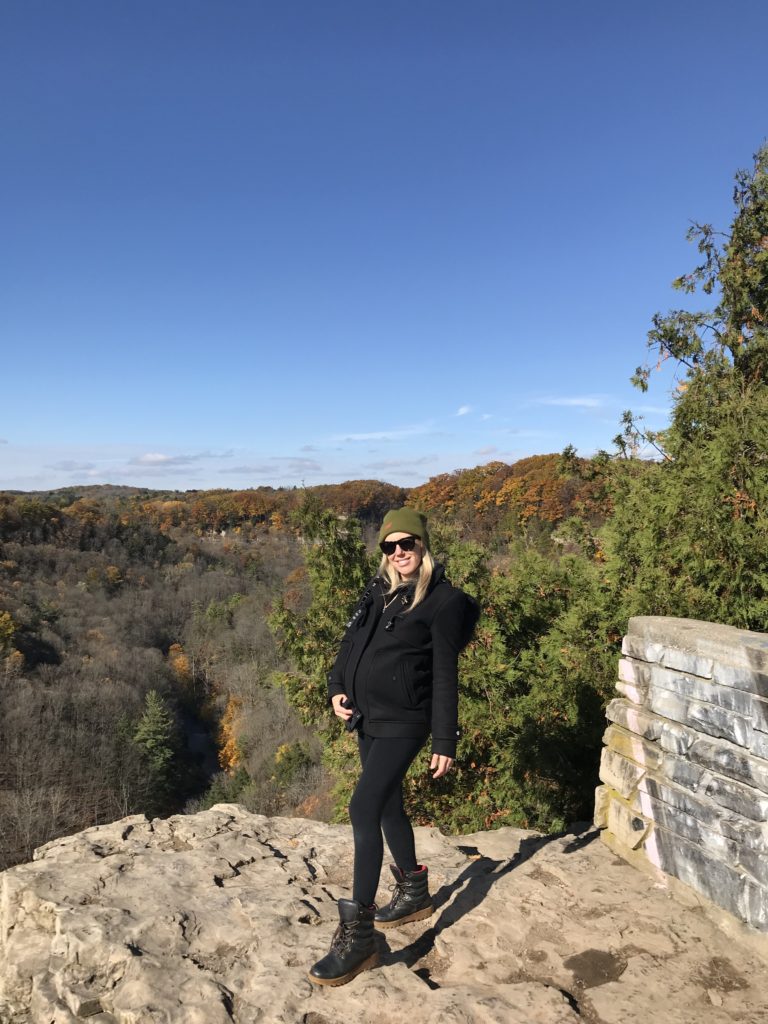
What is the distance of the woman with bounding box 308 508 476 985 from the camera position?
109 inches

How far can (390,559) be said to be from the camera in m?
3.03

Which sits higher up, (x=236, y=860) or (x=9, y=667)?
(x=236, y=860)

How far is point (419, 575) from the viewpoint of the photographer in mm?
2955

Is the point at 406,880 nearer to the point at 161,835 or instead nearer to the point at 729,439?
the point at 161,835

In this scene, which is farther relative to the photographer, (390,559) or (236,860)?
(236,860)

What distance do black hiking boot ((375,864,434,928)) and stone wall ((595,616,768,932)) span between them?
4.36 ft

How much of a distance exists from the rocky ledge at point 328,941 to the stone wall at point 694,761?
189 mm

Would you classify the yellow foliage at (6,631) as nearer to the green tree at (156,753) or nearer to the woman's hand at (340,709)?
the green tree at (156,753)

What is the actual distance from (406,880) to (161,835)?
202 cm

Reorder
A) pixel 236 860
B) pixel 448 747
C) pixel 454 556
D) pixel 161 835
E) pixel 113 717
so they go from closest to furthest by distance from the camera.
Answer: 1. pixel 448 747
2. pixel 236 860
3. pixel 161 835
4. pixel 454 556
5. pixel 113 717

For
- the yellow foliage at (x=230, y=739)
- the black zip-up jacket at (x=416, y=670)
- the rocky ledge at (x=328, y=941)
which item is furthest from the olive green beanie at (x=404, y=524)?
the yellow foliage at (x=230, y=739)

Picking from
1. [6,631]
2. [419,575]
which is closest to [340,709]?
[419,575]

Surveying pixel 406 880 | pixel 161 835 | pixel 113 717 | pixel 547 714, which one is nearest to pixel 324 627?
pixel 547 714

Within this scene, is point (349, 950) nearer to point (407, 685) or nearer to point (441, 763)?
point (441, 763)
